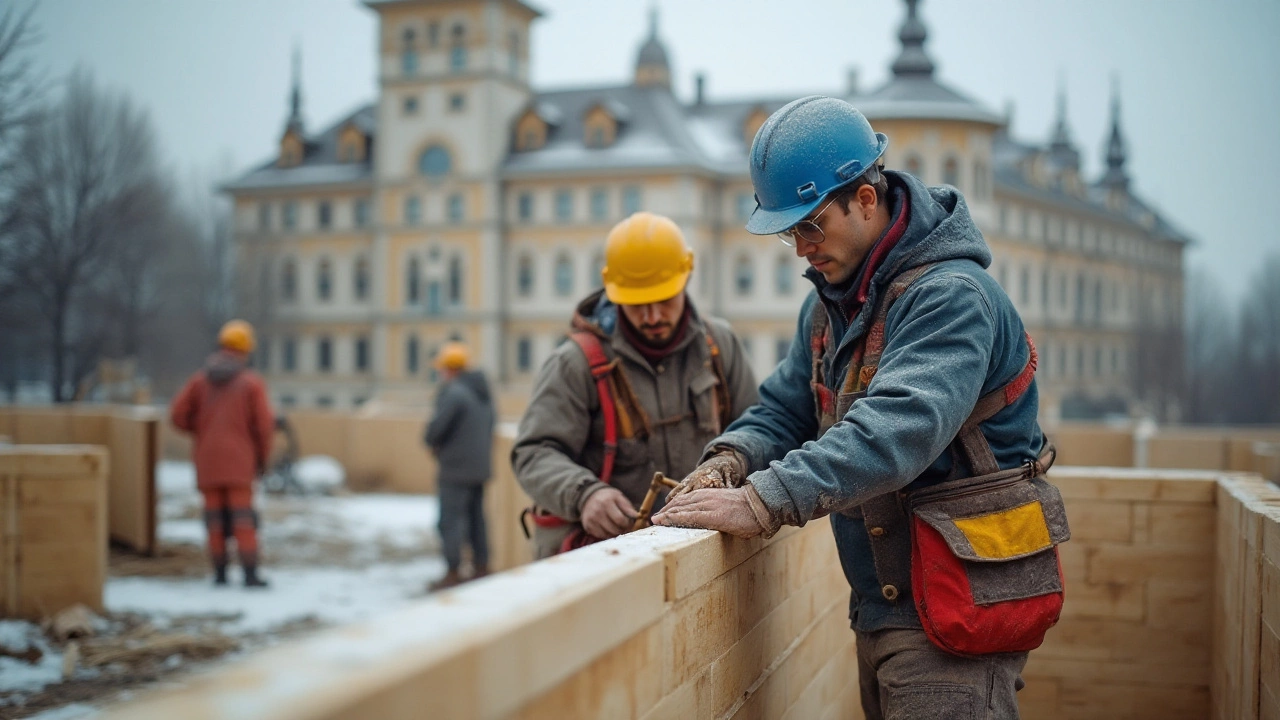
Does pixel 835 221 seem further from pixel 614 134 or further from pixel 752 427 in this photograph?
pixel 614 134

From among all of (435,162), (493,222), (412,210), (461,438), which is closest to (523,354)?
(493,222)

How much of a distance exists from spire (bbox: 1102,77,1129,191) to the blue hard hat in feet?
287

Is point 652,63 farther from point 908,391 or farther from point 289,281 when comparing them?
point 908,391

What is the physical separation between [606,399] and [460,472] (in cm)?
704

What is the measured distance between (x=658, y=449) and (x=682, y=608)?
1.88 m

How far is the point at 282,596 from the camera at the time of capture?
11.1 meters

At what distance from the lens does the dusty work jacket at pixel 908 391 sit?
302 centimetres

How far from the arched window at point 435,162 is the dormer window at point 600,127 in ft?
21.6

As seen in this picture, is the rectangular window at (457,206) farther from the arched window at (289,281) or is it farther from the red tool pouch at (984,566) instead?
the red tool pouch at (984,566)

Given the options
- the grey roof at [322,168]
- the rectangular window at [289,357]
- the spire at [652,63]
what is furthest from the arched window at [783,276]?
the rectangular window at [289,357]

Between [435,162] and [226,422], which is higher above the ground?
[435,162]

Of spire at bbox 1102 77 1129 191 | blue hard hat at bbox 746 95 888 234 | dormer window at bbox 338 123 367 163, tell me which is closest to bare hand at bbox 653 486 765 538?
blue hard hat at bbox 746 95 888 234

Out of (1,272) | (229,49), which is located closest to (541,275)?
(1,272)

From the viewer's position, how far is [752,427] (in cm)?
393
